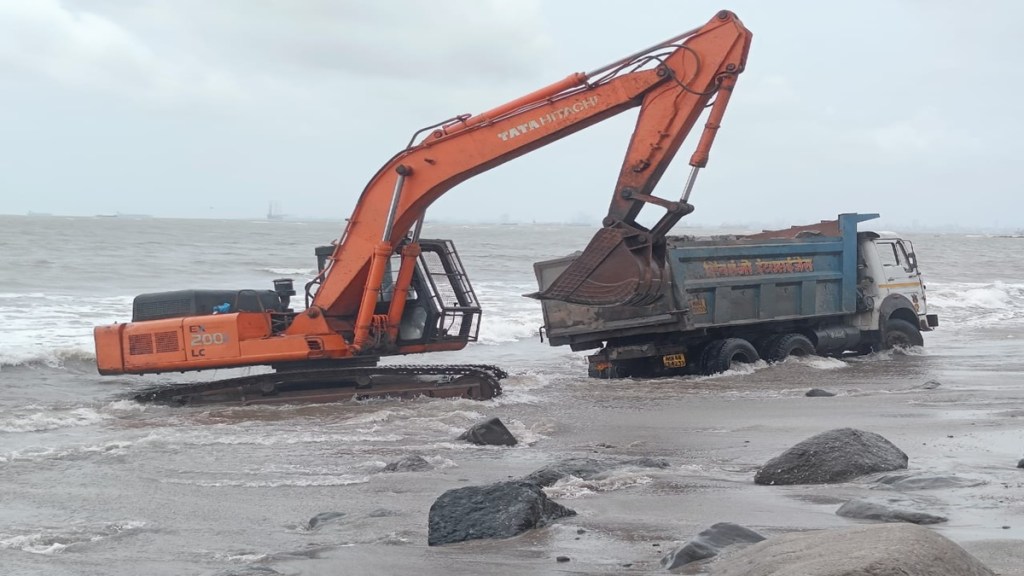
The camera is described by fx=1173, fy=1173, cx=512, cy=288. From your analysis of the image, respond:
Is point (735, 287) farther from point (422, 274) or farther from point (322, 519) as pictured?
point (322, 519)

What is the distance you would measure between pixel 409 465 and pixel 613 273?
4831 mm

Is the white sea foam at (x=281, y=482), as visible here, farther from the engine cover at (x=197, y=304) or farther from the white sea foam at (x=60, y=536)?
the engine cover at (x=197, y=304)

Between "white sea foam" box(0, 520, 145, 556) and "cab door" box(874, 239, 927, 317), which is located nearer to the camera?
"white sea foam" box(0, 520, 145, 556)

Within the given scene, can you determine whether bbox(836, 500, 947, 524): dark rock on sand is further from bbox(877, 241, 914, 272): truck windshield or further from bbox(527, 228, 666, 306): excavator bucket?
bbox(877, 241, 914, 272): truck windshield

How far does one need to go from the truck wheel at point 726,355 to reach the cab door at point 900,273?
366cm

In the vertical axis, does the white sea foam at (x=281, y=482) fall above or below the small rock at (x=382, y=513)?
below

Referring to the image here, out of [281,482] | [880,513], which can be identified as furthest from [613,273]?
[880,513]

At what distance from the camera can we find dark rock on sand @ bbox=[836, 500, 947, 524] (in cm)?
646

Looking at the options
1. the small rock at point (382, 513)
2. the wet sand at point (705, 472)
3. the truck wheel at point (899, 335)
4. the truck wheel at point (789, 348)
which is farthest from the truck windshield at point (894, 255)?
the small rock at point (382, 513)

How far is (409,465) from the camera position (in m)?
9.42

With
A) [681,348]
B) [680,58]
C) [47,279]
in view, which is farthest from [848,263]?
[47,279]

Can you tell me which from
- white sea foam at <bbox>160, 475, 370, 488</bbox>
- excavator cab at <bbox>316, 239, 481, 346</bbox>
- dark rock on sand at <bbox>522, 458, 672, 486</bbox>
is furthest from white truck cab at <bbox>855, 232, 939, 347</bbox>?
white sea foam at <bbox>160, 475, 370, 488</bbox>

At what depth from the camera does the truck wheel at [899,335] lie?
19.8 m

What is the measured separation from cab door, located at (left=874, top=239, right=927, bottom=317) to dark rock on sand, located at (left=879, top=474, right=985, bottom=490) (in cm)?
1242
